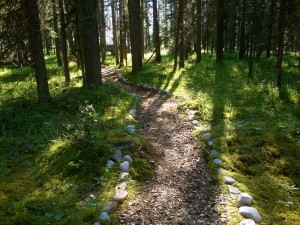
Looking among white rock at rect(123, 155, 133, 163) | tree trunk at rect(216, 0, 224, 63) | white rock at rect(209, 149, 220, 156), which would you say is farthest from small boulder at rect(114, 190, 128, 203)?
tree trunk at rect(216, 0, 224, 63)

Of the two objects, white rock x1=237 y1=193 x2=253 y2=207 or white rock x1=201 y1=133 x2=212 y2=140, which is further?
white rock x1=201 y1=133 x2=212 y2=140

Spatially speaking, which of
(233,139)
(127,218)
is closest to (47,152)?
(127,218)

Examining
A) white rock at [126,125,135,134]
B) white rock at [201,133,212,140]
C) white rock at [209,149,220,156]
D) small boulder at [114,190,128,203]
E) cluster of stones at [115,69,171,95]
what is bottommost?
small boulder at [114,190,128,203]

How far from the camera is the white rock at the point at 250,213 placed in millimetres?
4266

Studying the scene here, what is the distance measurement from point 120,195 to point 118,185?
35 centimetres

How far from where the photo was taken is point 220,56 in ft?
69.1

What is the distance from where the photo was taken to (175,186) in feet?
17.6

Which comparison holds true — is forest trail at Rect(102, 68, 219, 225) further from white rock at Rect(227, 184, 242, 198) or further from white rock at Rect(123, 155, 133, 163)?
white rock at Rect(123, 155, 133, 163)

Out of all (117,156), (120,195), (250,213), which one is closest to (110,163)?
(117,156)

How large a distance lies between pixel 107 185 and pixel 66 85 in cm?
1058

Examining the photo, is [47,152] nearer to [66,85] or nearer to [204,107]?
[204,107]

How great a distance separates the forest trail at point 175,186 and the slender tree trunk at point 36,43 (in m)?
4.00

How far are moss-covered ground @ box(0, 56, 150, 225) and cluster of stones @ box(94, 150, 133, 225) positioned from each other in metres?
0.10

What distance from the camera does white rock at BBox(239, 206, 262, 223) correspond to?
168 inches
